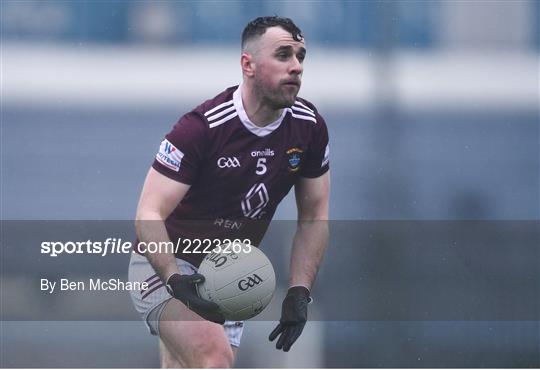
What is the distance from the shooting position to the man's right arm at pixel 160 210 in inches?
145

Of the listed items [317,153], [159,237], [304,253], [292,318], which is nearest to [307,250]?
[304,253]

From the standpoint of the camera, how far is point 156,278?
384 cm

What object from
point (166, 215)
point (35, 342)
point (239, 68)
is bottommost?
point (35, 342)

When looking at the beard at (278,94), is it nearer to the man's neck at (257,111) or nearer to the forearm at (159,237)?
the man's neck at (257,111)

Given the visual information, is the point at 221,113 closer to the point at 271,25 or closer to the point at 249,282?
the point at 271,25

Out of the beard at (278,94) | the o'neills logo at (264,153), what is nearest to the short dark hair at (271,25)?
the beard at (278,94)

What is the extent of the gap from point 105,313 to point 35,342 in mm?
321

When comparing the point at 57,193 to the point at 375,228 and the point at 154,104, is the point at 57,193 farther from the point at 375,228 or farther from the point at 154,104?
the point at 375,228

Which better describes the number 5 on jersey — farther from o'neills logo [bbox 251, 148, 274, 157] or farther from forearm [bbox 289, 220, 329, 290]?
forearm [bbox 289, 220, 329, 290]

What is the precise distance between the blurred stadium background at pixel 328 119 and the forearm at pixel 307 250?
0.64 ft

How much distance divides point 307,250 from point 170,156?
0.64 meters

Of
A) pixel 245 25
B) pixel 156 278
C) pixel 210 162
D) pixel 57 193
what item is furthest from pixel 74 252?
pixel 245 25

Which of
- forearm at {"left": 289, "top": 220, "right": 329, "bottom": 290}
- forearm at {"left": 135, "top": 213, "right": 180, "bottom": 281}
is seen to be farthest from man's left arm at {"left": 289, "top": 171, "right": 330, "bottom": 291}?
forearm at {"left": 135, "top": 213, "right": 180, "bottom": 281}

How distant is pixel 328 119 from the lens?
167 inches
